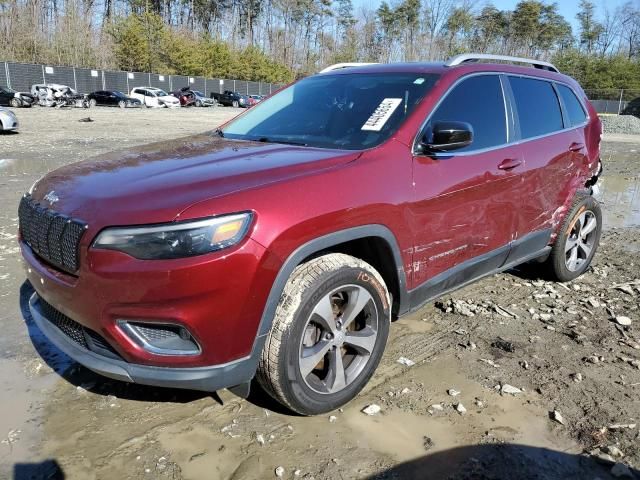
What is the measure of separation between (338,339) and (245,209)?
91 cm

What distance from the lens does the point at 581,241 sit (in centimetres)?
492

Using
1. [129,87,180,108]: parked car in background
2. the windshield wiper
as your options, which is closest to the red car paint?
the windshield wiper

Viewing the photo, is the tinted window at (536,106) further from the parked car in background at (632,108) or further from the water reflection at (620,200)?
the parked car in background at (632,108)

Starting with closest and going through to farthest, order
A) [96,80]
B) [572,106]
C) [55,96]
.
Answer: [572,106] < [55,96] < [96,80]

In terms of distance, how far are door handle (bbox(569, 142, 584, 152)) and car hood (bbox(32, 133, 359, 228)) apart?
2522mm

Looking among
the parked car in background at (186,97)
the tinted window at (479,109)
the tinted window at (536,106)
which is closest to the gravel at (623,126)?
the tinted window at (536,106)

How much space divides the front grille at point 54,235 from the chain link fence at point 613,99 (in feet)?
185

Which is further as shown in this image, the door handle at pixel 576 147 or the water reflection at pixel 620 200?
the water reflection at pixel 620 200

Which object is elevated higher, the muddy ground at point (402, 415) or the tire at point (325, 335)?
the tire at point (325, 335)

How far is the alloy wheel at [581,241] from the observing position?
479cm

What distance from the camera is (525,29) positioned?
84.1m

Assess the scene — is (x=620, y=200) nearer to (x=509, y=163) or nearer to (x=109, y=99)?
(x=509, y=163)

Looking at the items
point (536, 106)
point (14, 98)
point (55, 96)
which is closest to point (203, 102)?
point (55, 96)

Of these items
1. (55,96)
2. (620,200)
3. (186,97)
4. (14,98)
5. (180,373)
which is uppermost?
(186,97)
